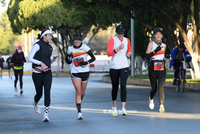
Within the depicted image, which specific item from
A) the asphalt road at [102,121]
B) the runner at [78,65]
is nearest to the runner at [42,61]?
the runner at [78,65]

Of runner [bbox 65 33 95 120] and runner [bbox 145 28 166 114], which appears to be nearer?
runner [bbox 65 33 95 120]

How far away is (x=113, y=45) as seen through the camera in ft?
27.9

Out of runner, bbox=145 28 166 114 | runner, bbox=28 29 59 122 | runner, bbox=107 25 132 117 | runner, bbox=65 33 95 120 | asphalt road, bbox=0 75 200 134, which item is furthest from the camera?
runner, bbox=145 28 166 114

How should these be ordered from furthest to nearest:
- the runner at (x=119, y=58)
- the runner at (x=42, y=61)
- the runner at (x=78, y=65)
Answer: the runner at (x=119, y=58), the runner at (x=78, y=65), the runner at (x=42, y=61)

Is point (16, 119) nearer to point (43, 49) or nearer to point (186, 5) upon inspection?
point (43, 49)

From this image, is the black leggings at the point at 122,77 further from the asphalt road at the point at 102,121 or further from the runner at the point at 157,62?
the runner at the point at 157,62

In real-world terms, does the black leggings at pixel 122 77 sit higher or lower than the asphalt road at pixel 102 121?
higher

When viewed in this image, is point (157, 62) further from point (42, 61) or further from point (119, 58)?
point (42, 61)

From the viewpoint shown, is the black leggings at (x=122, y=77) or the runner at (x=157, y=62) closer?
the black leggings at (x=122, y=77)

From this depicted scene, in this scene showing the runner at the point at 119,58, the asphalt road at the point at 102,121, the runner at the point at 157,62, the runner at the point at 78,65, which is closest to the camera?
the asphalt road at the point at 102,121

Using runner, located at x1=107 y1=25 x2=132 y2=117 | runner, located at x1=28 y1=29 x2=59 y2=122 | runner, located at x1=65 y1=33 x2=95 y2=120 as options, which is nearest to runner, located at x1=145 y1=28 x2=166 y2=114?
runner, located at x1=107 y1=25 x2=132 y2=117

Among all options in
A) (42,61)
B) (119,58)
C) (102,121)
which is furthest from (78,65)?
(102,121)

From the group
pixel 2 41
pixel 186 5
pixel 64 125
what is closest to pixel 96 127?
pixel 64 125

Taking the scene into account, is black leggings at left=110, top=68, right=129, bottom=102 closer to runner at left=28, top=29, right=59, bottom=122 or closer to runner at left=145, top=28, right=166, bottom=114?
runner at left=145, top=28, right=166, bottom=114
